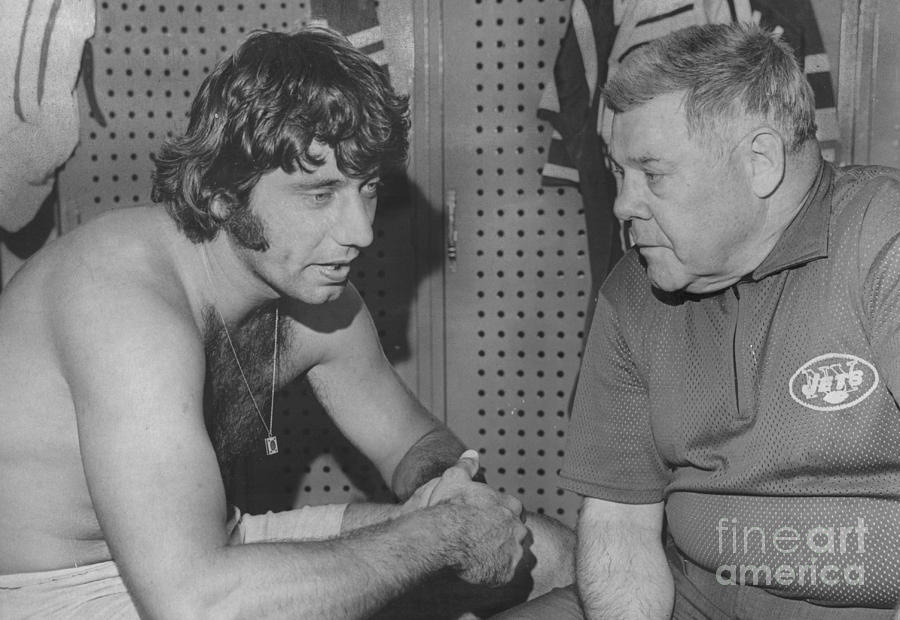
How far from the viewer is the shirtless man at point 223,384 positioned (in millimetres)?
1455

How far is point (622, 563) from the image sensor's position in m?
1.75

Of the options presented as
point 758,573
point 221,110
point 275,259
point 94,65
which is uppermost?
point 94,65

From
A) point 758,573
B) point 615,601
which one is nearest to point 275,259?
point 615,601

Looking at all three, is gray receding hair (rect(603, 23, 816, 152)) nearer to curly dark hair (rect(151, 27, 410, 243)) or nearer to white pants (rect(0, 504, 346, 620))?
curly dark hair (rect(151, 27, 410, 243))

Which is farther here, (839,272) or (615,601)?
(615,601)

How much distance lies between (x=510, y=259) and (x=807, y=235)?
4.20ft

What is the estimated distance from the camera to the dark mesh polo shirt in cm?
148

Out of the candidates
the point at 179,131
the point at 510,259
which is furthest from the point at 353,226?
the point at 179,131

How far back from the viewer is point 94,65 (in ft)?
9.35

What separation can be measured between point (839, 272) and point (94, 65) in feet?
7.60

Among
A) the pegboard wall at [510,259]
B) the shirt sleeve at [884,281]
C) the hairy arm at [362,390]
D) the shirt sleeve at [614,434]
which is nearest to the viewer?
the shirt sleeve at [884,281]

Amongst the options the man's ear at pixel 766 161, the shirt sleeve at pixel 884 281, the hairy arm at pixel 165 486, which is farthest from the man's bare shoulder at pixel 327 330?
the shirt sleeve at pixel 884 281

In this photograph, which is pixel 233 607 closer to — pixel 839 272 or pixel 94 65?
pixel 839 272

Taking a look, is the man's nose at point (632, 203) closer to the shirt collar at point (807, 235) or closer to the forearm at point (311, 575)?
the shirt collar at point (807, 235)
